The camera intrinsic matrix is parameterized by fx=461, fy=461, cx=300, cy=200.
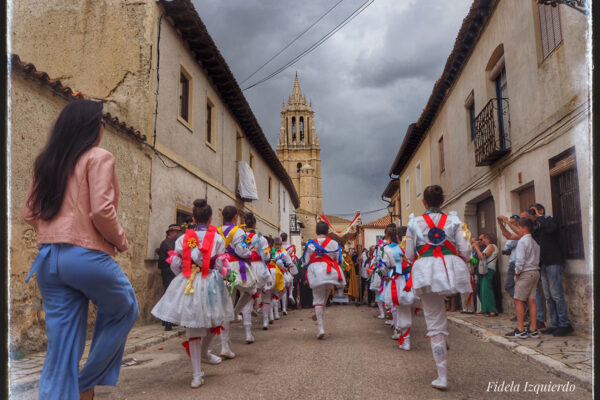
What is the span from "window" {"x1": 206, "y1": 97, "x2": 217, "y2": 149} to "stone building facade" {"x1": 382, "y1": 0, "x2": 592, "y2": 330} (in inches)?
310

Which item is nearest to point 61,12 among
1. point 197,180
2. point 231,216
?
point 197,180

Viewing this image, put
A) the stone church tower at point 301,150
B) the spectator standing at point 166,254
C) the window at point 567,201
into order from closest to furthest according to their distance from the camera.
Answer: the window at point 567,201
the spectator standing at point 166,254
the stone church tower at point 301,150

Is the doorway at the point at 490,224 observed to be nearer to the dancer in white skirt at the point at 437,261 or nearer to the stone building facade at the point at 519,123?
the stone building facade at the point at 519,123

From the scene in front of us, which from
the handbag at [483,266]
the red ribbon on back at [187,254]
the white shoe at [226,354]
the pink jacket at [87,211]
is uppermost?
the pink jacket at [87,211]

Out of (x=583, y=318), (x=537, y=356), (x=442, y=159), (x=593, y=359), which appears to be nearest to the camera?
(x=593, y=359)

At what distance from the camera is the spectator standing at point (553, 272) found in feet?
23.6

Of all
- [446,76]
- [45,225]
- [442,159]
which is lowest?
[45,225]

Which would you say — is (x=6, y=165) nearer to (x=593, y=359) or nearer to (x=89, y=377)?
(x=89, y=377)

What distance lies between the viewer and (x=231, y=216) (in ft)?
21.2

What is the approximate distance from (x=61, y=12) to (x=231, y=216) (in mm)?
7901

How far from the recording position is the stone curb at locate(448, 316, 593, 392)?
454 cm

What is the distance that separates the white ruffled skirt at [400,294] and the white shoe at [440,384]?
2450mm

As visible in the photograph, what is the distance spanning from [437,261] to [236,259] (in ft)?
9.93

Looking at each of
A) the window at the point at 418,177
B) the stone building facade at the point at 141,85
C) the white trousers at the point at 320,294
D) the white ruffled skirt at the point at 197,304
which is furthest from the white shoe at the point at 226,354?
the window at the point at 418,177
